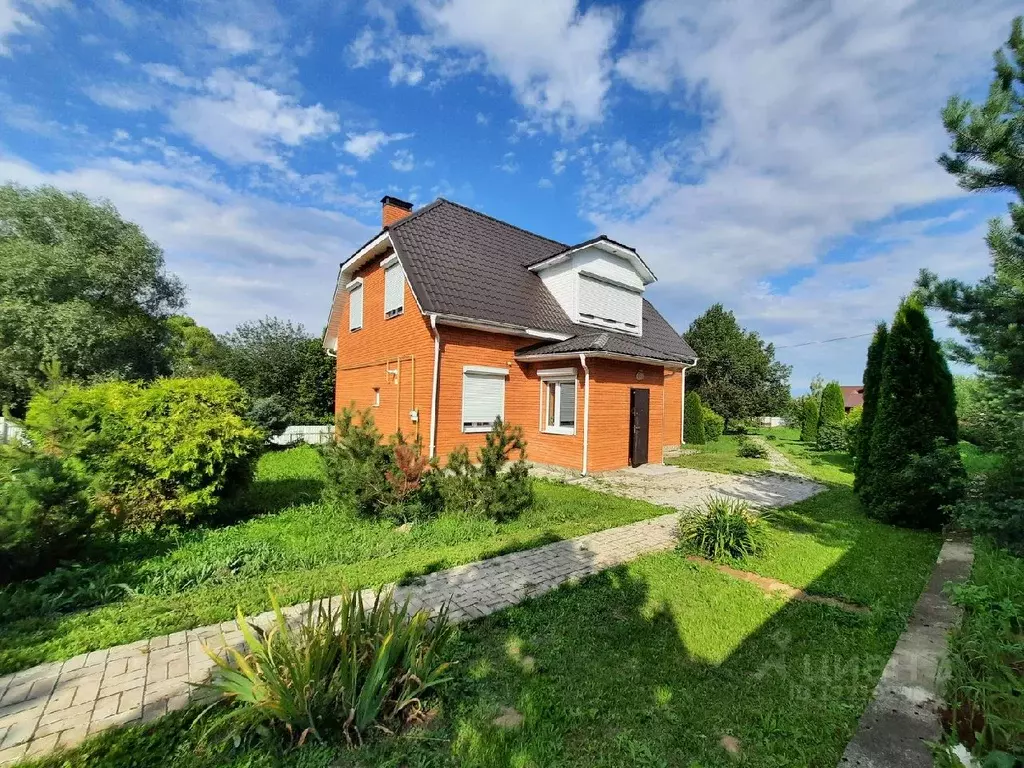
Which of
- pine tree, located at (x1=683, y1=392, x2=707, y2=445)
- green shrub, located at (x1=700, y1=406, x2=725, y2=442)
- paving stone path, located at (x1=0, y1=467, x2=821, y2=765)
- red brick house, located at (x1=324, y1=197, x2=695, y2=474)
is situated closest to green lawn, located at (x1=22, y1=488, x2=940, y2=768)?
paving stone path, located at (x1=0, y1=467, x2=821, y2=765)

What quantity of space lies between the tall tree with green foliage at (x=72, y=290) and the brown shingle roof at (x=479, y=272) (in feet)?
54.8

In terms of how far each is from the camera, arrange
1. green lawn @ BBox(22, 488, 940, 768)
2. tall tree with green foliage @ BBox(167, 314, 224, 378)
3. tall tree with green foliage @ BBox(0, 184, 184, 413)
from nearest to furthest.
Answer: green lawn @ BBox(22, 488, 940, 768)
tall tree with green foliage @ BBox(0, 184, 184, 413)
tall tree with green foliage @ BBox(167, 314, 224, 378)

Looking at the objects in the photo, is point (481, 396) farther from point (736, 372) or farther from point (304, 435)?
point (736, 372)

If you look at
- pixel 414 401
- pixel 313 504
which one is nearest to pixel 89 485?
pixel 313 504

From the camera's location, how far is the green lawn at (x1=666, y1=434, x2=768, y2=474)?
12.7m

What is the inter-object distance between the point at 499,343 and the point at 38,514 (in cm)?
929

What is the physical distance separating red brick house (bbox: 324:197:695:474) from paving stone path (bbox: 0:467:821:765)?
219 inches

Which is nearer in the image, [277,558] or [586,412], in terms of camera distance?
[277,558]

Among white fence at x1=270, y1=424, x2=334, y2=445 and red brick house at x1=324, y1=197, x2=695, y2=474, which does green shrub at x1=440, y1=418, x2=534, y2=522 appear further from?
white fence at x1=270, y1=424, x2=334, y2=445

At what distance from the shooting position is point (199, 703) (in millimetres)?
2732

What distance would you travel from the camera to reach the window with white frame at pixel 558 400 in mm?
11555

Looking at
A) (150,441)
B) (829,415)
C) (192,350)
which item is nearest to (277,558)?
(150,441)

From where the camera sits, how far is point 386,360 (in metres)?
13.4

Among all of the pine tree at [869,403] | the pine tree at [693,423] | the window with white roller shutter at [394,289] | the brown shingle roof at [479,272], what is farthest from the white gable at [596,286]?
the pine tree at [869,403]
